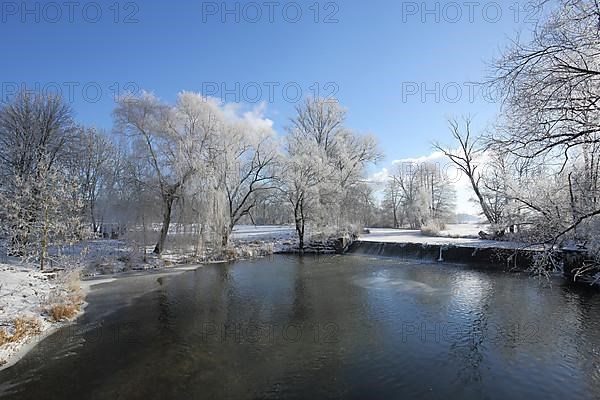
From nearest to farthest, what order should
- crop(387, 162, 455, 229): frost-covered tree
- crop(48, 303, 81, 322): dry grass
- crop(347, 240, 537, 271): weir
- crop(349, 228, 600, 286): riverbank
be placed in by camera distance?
crop(48, 303, 81, 322): dry grass < crop(349, 228, 600, 286): riverbank < crop(347, 240, 537, 271): weir < crop(387, 162, 455, 229): frost-covered tree

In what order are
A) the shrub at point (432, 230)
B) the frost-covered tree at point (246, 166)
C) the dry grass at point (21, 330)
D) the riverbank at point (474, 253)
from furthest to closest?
the shrub at point (432, 230) → the frost-covered tree at point (246, 166) → the riverbank at point (474, 253) → the dry grass at point (21, 330)

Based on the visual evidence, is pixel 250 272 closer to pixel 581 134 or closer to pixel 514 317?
pixel 514 317

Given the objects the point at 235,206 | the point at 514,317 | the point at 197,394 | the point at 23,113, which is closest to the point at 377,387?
the point at 197,394

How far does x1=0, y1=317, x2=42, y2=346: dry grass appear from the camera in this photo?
708 cm

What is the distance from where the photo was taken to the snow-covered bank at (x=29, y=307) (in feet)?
23.4

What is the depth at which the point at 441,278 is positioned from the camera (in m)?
13.8

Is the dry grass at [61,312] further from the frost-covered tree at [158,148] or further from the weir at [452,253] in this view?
the weir at [452,253]

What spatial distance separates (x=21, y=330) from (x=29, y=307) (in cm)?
157

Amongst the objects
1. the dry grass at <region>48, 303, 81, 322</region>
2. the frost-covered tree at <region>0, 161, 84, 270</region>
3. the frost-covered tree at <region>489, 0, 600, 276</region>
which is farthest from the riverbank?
the frost-covered tree at <region>0, 161, 84, 270</region>

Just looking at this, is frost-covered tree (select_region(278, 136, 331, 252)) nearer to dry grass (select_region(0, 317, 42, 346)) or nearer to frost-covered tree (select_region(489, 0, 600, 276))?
dry grass (select_region(0, 317, 42, 346))

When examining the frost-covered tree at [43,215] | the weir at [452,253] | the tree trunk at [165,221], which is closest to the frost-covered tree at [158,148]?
the tree trunk at [165,221]

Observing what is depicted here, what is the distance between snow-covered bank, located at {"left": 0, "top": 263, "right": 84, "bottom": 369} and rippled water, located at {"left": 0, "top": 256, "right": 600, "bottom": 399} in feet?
1.40

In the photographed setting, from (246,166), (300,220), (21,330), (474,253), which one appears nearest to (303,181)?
(300,220)

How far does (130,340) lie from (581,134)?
8.97 meters
